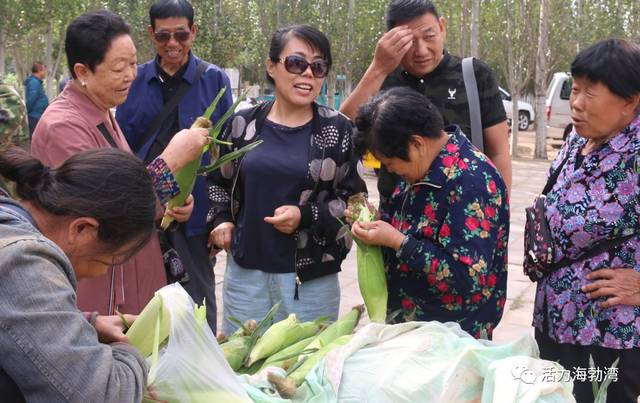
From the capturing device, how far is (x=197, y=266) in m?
3.68

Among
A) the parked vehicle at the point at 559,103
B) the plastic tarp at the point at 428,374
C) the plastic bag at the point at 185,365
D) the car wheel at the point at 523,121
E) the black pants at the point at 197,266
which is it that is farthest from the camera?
the car wheel at the point at 523,121

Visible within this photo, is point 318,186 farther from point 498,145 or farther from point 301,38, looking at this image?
point 498,145

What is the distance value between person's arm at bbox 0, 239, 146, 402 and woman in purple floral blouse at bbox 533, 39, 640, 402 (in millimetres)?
1721

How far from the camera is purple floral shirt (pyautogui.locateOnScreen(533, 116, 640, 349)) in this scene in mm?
2551

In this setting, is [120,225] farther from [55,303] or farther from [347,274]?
[347,274]

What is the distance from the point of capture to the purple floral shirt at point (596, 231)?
8.37 ft

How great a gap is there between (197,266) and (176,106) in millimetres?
776

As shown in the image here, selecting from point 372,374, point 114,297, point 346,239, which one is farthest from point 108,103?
point 372,374

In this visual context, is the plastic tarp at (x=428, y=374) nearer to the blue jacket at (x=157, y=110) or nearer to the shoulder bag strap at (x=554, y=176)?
the shoulder bag strap at (x=554, y=176)

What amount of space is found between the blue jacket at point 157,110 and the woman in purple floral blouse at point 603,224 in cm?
168

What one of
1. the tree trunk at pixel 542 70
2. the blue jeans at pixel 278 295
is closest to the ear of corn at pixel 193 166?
the blue jeans at pixel 278 295

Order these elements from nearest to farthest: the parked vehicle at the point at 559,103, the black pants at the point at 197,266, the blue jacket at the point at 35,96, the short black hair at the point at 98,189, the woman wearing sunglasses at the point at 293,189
→ the short black hair at the point at 98,189 → the woman wearing sunglasses at the point at 293,189 → the black pants at the point at 197,266 → the blue jacket at the point at 35,96 → the parked vehicle at the point at 559,103

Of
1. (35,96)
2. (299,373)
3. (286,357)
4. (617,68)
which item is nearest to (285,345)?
(286,357)

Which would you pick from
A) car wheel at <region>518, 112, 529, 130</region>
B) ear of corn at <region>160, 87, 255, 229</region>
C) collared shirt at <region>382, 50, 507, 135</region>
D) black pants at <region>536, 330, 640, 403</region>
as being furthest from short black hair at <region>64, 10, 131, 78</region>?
car wheel at <region>518, 112, 529, 130</region>
